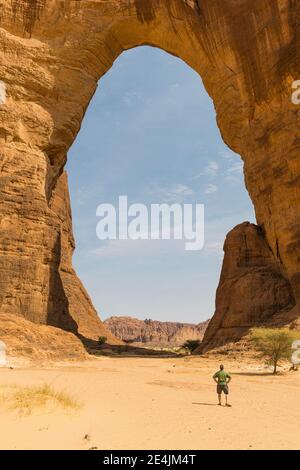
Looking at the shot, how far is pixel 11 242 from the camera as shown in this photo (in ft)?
77.5

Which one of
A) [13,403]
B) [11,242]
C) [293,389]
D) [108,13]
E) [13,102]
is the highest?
[108,13]

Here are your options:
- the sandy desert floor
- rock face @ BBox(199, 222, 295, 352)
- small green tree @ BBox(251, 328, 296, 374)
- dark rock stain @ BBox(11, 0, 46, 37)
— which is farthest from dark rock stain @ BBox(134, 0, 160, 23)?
the sandy desert floor

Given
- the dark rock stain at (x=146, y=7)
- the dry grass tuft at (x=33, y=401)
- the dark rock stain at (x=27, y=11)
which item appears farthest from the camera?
the dark rock stain at (x=146, y=7)

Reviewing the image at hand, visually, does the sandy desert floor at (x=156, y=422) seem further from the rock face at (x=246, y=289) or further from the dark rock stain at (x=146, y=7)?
the dark rock stain at (x=146, y=7)

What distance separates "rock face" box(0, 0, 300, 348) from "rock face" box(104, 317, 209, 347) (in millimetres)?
97257

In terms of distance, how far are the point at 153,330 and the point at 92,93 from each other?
11266cm

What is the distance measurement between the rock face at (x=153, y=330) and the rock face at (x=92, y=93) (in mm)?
97257

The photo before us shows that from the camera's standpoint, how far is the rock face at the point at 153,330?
125 m

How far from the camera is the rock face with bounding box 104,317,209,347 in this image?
410ft

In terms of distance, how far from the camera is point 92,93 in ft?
111

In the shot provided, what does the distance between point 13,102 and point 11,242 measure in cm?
1151

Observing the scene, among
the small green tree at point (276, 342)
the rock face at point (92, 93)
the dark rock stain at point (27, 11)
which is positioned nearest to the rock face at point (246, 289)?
the rock face at point (92, 93)

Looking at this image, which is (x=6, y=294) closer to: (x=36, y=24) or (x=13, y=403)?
(x=13, y=403)

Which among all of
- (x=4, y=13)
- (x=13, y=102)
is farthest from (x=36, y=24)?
(x=13, y=102)
